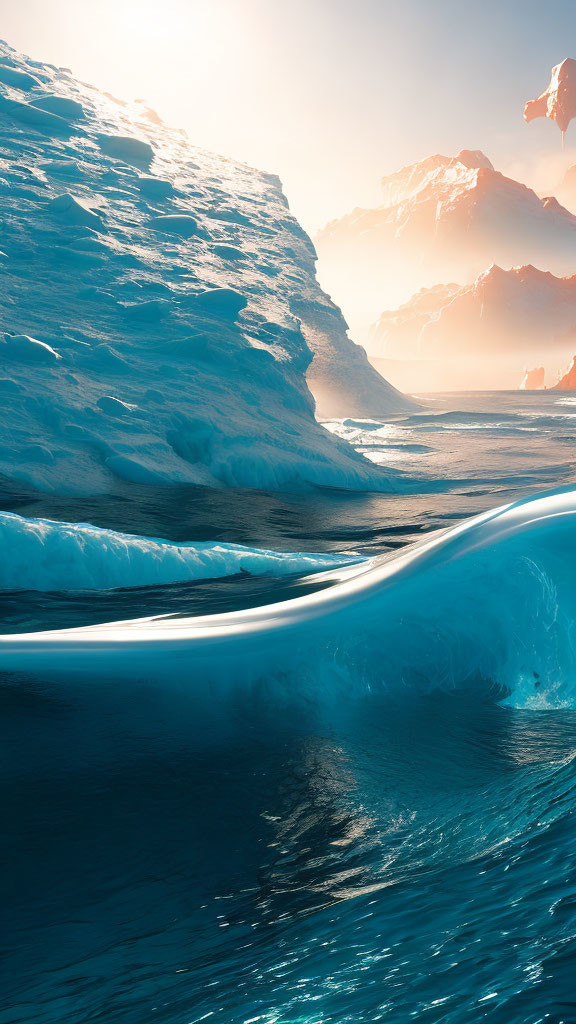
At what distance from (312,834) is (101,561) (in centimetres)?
512

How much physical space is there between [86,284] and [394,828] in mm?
14698

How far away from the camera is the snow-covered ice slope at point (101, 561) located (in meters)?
7.38

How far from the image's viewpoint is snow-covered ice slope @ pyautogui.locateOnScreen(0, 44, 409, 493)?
12.3 metres

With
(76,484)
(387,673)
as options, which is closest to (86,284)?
(76,484)

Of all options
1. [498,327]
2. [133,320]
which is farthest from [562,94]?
[133,320]

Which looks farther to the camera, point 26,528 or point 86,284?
point 86,284

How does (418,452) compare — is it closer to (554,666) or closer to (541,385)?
(554,666)

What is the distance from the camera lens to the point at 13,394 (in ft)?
39.6

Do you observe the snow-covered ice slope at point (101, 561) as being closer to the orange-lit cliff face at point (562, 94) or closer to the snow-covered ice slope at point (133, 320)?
the snow-covered ice slope at point (133, 320)

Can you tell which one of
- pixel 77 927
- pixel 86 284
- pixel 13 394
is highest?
pixel 86 284

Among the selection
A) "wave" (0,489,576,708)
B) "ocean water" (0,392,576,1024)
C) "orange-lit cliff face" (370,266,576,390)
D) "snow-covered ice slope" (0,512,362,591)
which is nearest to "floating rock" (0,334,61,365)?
"snow-covered ice slope" (0,512,362,591)

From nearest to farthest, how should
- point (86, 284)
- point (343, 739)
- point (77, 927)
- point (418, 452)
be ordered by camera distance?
point (77, 927) < point (343, 739) < point (86, 284) < point (418, 452)

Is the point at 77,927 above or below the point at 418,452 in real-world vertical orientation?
below

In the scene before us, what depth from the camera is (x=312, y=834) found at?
298 cm
